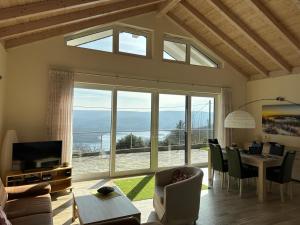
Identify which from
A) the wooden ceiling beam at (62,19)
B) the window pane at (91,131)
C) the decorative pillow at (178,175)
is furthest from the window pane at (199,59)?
the decorative pillow at (178,175)

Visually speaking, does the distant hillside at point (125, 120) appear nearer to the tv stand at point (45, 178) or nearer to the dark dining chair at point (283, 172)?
the tv stand at point (45, 178)

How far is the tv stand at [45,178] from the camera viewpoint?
4004mm

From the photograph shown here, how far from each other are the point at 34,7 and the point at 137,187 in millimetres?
3864

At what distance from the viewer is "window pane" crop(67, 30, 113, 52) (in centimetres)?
543

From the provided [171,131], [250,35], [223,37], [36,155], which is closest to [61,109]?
[36,155]

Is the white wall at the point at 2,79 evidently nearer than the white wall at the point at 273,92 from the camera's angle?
Yes

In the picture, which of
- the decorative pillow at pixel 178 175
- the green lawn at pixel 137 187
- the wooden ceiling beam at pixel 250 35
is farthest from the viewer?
the wooden ceiling beam at pixel 250 35

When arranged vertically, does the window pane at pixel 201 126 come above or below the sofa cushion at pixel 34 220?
above

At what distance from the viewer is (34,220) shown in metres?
2.47

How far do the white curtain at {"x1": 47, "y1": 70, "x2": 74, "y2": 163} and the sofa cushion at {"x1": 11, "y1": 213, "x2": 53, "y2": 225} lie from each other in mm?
2412

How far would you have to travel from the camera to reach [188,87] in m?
→ 6.57

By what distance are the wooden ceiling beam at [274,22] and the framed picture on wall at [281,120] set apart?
1644 millimetres

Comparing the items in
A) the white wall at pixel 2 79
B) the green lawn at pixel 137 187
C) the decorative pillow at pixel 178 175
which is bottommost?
the green lawn at pixel 137 187

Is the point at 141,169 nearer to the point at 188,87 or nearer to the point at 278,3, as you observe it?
the point at 188,87
